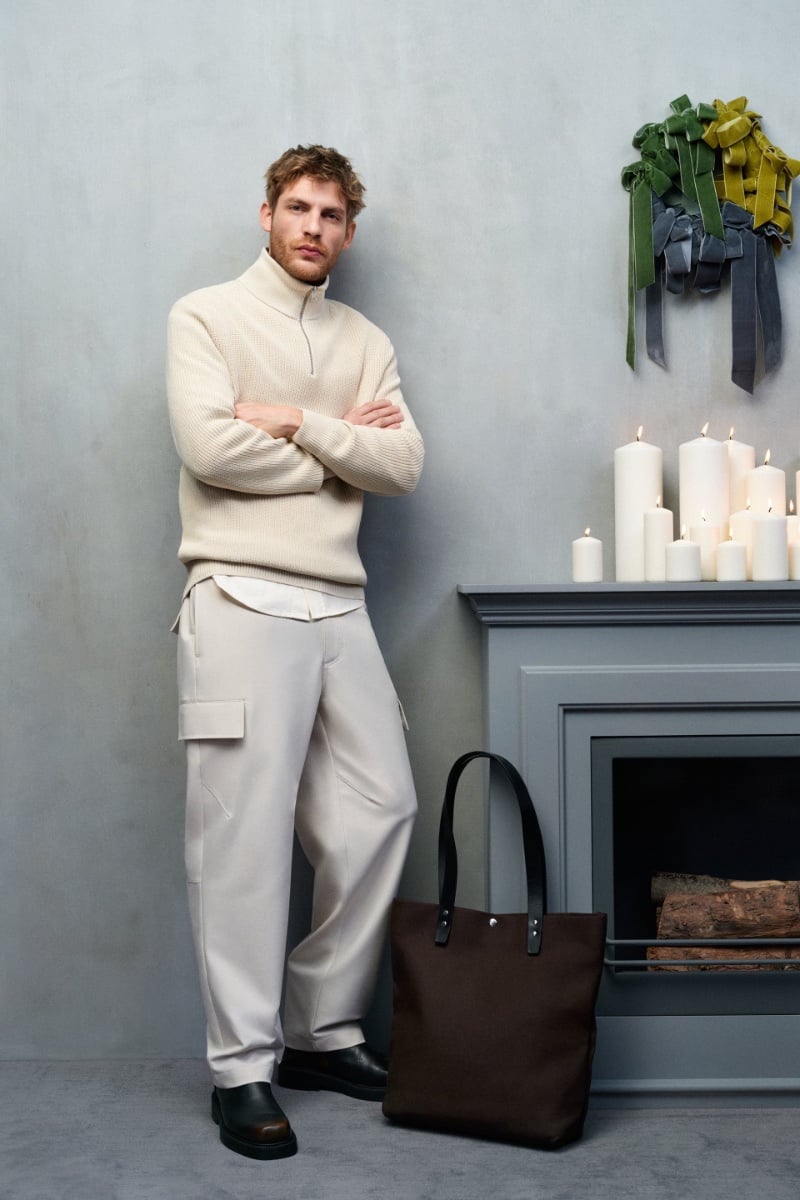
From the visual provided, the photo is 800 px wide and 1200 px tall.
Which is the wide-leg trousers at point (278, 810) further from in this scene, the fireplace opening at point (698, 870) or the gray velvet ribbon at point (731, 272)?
the gray velvet ribbon at point (731, 272)

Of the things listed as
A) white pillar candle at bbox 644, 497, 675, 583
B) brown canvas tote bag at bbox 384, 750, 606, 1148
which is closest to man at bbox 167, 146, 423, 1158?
brown canvas tote bag at bbox 384, 750, 606, 1148

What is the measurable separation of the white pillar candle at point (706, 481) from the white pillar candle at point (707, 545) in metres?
0.06

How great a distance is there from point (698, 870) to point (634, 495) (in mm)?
716

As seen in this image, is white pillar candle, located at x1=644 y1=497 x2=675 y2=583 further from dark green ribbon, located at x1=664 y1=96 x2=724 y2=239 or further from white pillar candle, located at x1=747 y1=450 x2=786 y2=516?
dark green ribbon, located at x1=664 y1=96 x2=724 y2=239

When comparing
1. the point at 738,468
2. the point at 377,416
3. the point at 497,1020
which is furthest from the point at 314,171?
the point at 497,1020

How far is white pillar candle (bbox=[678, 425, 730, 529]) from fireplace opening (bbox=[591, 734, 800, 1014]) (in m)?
0.42

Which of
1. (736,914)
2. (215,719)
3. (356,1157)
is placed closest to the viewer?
(356,1157)

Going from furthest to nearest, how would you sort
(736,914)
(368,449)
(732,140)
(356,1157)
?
(732,140), (736,914), (368,449), (356,1157)

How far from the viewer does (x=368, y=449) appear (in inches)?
76.7

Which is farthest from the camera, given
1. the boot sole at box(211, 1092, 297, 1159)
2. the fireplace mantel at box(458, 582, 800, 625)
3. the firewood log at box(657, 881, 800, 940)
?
the firewood log at box(657, 881, 800, 940)

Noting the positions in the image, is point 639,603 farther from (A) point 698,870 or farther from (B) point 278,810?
(B) point 278,810

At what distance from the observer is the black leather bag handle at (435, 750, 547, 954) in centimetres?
183

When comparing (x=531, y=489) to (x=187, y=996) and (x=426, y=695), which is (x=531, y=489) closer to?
(x=426, y=695)

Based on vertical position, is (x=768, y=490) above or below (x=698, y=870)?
above
